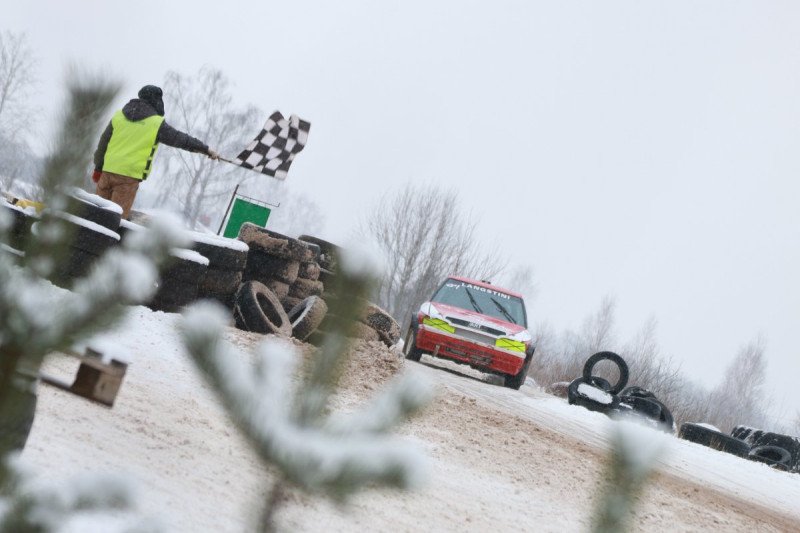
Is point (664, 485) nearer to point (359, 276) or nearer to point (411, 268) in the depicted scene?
point (359, 276)

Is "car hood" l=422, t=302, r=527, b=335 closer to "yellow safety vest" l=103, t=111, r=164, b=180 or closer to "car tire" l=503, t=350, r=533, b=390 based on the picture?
"car tire" l=503, t=350, r=533, b=390

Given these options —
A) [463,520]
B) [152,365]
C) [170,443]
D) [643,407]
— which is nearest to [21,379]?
[170,443]

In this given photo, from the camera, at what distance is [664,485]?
5.61m

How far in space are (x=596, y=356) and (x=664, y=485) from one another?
773cm

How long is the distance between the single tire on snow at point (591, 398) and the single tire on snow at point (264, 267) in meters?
5.67

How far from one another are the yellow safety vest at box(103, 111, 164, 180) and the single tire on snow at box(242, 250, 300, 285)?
203 cm

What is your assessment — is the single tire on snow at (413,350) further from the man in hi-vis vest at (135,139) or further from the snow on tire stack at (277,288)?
the man in hi-vis vest at (135,139)

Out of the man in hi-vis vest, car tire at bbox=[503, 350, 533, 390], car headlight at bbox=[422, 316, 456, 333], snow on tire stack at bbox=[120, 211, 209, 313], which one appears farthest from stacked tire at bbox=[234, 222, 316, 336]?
car tire at bbox=[503, 350, 533, 390]

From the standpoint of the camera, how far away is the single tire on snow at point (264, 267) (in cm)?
871

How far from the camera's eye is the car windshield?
12797 millimetres

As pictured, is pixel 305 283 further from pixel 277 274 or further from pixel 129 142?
pixel 129 142

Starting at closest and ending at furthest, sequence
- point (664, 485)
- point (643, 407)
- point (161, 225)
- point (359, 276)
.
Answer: point (359, 276), point (161, 225), point (664, 485), point (643, 407)

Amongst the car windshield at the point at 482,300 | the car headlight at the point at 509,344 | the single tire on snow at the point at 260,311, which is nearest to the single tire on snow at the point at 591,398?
the car headlight at the point at 509,344

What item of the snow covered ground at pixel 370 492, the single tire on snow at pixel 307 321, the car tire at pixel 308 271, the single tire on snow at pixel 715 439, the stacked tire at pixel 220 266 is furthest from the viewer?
the single tire on snow at pixel 715 439
